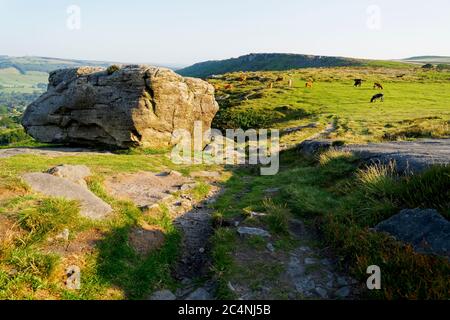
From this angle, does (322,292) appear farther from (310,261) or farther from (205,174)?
(205,174)

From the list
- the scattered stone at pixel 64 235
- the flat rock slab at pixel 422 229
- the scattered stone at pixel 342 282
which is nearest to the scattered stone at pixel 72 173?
the scattered stone at pixel 64 235

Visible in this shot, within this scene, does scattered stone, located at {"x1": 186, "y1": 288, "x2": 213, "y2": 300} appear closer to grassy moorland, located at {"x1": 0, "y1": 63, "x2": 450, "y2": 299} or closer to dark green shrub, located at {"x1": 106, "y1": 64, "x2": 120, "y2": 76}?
grassy moorland, located at {"x1": 0, "y1": 63, "x2": 450, "y2": 299}

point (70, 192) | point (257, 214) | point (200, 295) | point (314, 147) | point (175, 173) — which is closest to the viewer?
point (200, 295)

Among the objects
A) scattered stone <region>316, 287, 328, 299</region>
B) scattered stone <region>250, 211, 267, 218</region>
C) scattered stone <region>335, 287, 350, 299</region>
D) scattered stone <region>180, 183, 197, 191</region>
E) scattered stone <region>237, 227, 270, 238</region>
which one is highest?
scattered stone <region>250, 211, 267, 218</region>

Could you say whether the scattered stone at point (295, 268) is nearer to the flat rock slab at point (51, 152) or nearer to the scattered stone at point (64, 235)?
the scattered stone at point (64, 235)

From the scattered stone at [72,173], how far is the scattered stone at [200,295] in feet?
23.4

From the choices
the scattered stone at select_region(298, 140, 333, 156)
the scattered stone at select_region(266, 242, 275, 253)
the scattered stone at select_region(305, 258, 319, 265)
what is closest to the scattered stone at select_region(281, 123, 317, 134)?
the scattered stone at select_region(298, 140, 333, 156)

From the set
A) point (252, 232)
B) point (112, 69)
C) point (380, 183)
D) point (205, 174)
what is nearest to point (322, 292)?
point (252, 232)

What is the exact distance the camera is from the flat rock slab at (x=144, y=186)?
15078mm

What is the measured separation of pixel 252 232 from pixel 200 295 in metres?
3.24

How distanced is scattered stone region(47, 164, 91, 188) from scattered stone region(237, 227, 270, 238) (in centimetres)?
630

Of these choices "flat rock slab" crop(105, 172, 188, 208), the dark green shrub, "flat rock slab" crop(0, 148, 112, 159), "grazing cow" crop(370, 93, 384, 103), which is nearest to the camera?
"flat rock slab" crop(105, 172, 188, 208)

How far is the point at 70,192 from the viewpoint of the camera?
1262cm

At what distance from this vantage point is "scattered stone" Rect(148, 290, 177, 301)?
29.5 feet
